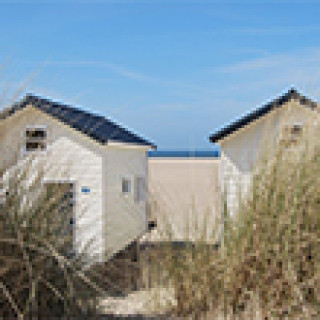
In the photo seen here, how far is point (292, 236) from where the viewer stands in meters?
4.76

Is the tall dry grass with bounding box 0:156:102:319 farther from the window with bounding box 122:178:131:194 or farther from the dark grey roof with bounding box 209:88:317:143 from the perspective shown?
the window with bounding box 122:178:131:194

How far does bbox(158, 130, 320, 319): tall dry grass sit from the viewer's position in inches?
187

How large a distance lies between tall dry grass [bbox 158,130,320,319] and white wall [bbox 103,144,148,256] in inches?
195

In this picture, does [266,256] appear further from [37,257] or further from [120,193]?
[120,193]

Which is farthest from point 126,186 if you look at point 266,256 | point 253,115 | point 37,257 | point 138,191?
point 37,257

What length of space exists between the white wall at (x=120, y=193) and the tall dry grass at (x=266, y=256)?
495 centimetres

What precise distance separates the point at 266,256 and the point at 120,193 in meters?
7.09

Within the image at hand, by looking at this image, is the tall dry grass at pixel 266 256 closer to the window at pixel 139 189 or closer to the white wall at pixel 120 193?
the white wall at pixel 120 193

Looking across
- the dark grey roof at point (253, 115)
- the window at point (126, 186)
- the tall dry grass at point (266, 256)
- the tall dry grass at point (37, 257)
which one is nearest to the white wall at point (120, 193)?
the window at point (126, 186)

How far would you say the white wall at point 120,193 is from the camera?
35.8 feet

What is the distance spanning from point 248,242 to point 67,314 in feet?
6.00

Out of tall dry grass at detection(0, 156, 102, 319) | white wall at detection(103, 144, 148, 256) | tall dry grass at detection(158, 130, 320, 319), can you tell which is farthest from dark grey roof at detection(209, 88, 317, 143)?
tall dry grass at detection(0, 156, 102, 319)

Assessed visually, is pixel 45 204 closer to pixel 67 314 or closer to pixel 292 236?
pixel 67 314

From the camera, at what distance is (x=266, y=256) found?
4.75m
